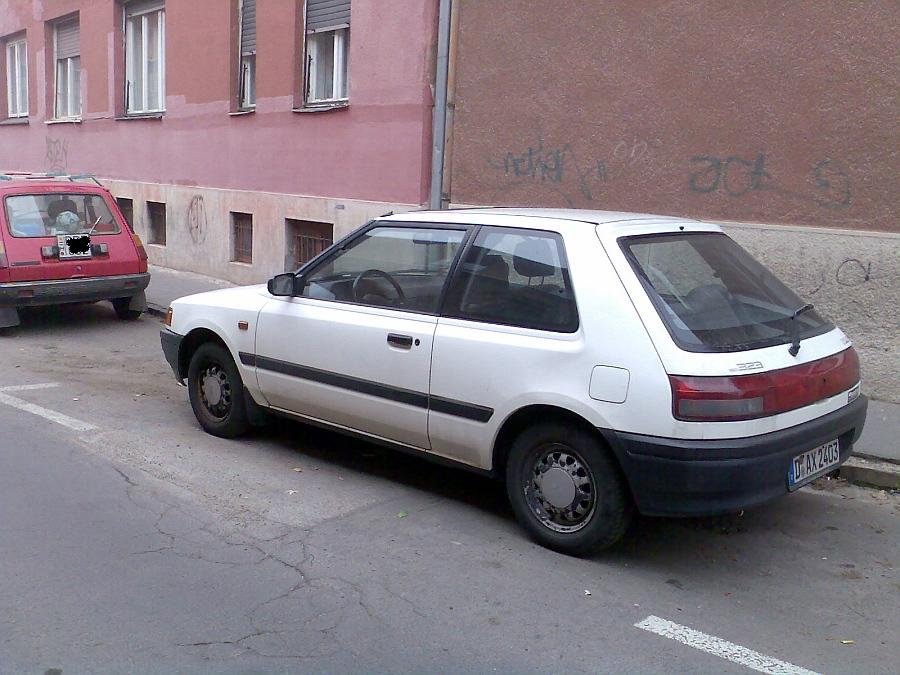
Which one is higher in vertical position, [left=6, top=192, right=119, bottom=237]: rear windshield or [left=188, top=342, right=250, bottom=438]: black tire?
[left=6, top=192, right=119, bottom=237]: rear windshield

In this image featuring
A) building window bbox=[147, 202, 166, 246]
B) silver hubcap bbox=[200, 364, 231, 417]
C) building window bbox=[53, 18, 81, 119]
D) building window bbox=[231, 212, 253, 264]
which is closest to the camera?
silver hubcap bbox=[200, 364, 231, 417]

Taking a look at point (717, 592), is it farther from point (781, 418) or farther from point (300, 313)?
point (300, 313)

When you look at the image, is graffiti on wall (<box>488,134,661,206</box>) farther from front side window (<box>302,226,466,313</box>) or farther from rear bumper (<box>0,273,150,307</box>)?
rear bumper (<box>0,273,150,307</box>)

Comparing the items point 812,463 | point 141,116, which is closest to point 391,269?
point 812,463

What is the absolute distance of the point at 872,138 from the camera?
24.7 ft

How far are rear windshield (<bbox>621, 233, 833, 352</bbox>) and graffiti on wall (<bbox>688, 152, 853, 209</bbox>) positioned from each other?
3015 mm

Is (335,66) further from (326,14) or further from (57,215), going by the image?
(57,215)

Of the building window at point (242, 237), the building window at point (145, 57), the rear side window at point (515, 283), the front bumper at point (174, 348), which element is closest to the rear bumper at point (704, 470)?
the rear side window at point (515, 283)

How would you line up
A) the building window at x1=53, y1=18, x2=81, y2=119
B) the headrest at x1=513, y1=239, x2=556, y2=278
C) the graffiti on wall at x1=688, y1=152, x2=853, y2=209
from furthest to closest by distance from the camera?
the building window at x1=53, y1=18, x2=81, y2=119 < the graffiti on wall at x1=688, y1=152, x2=853, y2=209 < the headrest at x1=513, y1=239, x2=556, y2=278

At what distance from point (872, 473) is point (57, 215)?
8.54 metres

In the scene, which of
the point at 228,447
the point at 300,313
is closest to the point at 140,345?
the point at 228,447

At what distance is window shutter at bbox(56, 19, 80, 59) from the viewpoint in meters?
19.1

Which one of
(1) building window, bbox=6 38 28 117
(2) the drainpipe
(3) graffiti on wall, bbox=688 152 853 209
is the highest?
(1) building window, bbox=6 38 28 117

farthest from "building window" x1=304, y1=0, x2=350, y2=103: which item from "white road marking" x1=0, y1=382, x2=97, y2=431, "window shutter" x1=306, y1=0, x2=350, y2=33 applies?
"white road marking" x1=0, y1=382, x2=97, y2=431
